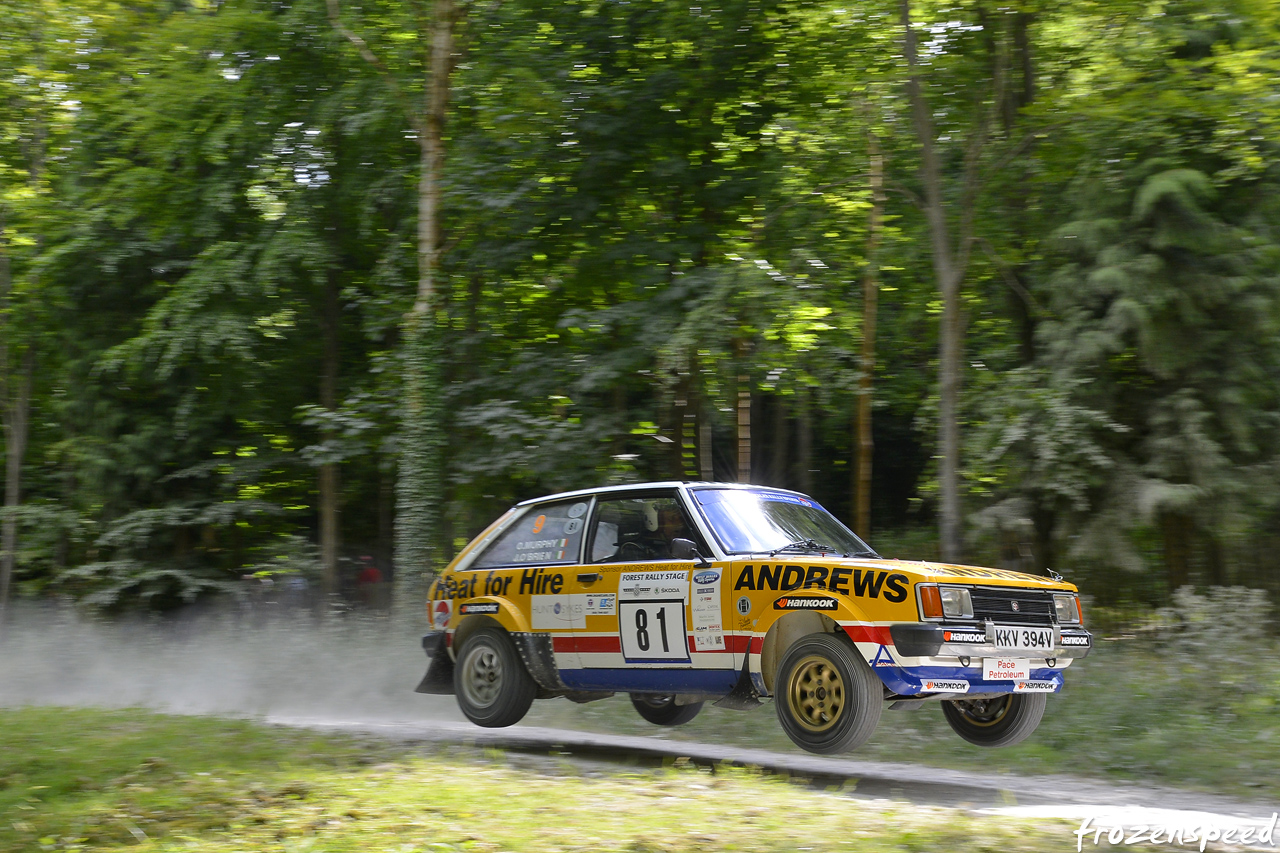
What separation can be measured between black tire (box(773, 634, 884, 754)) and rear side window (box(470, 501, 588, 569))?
2460 millimetres

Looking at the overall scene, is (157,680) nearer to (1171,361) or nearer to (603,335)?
(603,335)

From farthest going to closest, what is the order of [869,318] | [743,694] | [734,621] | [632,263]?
[869,318] → [632,263] → [743,694] → [734,621]

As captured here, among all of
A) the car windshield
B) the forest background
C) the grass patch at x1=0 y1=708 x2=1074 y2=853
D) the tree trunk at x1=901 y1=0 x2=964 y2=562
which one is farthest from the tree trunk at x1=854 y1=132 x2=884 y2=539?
the grass patch at x1=0 y1=708 x2=1074 y2=853

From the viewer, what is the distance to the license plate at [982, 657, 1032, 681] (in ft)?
25.0

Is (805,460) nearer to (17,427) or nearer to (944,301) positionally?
(944,301)

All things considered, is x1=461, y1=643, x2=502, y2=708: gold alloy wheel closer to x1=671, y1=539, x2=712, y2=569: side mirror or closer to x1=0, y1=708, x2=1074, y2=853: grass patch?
x1=0, y1=708, x2=1074, y2=853: grass patch

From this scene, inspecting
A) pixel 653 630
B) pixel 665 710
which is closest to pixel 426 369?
pixel 665 710

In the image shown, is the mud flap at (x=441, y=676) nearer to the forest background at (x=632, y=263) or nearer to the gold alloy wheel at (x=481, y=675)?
the gold alloy wheel at (x=481, y=675)

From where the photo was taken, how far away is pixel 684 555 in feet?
27.8

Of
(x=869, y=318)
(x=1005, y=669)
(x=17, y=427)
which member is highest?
(x=869, y=318)

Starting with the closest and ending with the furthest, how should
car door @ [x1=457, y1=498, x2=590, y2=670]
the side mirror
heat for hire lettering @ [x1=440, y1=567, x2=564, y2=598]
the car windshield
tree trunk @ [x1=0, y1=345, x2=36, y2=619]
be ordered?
1. the side mirror
2. the car windshield
3. car door @ [x1=457, y1=498, x2=590, y2=670]
4. heat for hire lettering @ [x1=440, y1=567, x2=564, y2=598]
5. tree trunk @ [x1=0, y1=345, x2=36, y2=619]

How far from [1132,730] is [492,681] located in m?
5.23

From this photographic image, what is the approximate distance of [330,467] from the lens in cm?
2123

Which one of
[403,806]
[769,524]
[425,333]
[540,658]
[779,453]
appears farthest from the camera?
[779,453]
